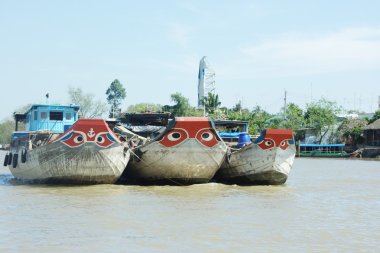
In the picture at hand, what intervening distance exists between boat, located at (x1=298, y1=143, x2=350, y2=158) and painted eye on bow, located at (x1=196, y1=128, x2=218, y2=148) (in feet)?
116

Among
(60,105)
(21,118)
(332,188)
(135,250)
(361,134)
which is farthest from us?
(361,134)

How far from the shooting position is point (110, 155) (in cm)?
1311

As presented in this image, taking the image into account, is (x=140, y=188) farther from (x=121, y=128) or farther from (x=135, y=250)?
(x=135, y=250)

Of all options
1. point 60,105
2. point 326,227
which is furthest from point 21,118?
point 326,227

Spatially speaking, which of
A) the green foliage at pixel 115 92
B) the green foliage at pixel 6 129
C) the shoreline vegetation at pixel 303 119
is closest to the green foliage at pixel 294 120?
the shoreline vegetation at pixel 303 119

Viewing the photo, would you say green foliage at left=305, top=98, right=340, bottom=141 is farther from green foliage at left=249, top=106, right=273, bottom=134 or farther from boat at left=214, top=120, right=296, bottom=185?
boat at left=214, top=120, right=296, bottom=185

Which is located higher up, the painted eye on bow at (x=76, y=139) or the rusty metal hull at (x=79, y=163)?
the painted eye on bow at (x=76, y=139)

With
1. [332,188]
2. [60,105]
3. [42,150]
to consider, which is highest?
[60,105]

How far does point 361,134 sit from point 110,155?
1565 inches

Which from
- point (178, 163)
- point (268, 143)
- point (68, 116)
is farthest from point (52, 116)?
point (268, 143)

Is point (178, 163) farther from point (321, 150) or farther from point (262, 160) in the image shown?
point (321, 150)

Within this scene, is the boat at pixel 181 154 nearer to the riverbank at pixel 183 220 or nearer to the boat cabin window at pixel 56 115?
the riverbank at pixel 183 220

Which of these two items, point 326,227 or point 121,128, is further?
point 121,128

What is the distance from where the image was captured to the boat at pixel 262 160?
560 inches
